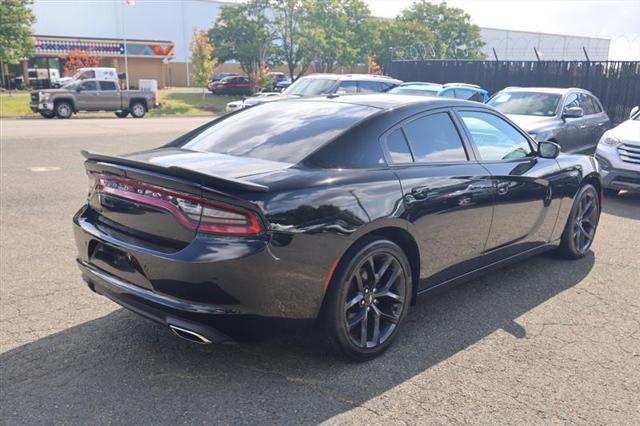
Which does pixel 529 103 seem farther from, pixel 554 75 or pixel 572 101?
pixel 554 75

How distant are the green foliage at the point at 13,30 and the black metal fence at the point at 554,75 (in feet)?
81.4

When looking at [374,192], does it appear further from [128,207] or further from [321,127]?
[128,207]

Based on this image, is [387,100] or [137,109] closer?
[387,100]

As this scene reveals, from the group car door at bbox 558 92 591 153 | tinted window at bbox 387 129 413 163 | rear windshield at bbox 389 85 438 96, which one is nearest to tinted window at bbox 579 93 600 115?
car door at bbox 558 92 591 153

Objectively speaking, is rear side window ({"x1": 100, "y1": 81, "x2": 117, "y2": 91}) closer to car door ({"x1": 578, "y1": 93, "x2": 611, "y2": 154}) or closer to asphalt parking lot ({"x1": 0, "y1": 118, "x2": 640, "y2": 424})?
car door ({"x1": 578, "y1": 93, "x2": 611, "y2": 154})

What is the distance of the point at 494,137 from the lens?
477cm

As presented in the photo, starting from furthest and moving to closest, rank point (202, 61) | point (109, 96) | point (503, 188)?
point (202, 61)
point (109, 96)
point (503, 188)

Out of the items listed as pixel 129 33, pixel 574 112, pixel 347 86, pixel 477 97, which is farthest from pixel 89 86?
pixel 129 33

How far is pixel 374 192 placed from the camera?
3500mm

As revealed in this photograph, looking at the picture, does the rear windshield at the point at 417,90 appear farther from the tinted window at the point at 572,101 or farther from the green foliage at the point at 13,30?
the green foliage at the point at 13,30

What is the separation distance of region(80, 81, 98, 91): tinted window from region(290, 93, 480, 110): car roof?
76.6 feet

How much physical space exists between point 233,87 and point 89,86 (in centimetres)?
2035

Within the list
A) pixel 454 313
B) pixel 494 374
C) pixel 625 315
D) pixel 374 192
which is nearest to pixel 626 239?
pixel 625 315

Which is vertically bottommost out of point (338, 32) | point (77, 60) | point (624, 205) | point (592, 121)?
point (624, 205)
